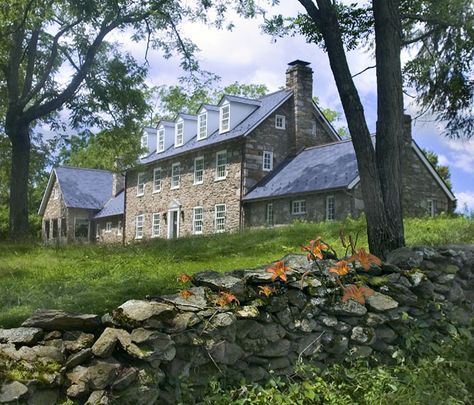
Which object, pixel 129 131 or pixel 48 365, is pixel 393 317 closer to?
pixel 48 365

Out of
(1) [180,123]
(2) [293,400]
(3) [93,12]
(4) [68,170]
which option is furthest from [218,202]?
(2) [293,400]

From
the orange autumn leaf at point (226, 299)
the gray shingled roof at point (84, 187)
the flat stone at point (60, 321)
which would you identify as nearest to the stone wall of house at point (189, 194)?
the gray shingled roof at point (84, 187)

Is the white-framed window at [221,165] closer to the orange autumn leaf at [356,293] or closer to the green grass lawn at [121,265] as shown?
the green grass lawn at [121,265]

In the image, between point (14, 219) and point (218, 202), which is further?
point (218, 202)

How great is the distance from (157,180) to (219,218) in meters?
8.31

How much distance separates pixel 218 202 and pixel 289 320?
25150mm

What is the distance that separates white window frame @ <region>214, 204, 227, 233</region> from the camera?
30178 millimetres

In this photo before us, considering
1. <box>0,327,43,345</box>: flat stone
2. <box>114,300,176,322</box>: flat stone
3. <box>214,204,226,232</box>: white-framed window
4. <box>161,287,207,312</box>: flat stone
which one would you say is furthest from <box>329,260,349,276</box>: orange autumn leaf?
<box>214,204,226,232</box>: white-framed window

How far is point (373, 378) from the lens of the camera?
5.65 m

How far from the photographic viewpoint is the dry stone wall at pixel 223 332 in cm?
435

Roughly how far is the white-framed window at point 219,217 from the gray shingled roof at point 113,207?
42.9 feet

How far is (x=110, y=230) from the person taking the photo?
145ft

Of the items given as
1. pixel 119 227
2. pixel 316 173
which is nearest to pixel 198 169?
pixel 316 173

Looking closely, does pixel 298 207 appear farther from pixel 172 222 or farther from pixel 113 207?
pixel 113 207
